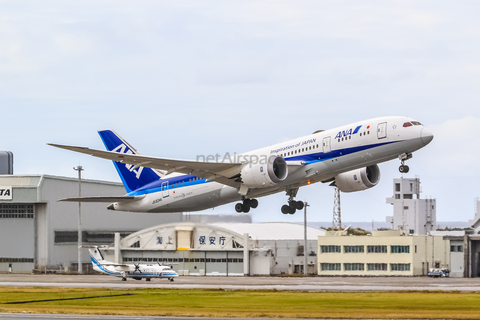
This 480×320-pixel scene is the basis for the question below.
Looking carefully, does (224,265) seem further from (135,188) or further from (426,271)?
(135,188)

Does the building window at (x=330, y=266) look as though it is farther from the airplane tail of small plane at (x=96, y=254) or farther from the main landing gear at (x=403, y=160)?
the main landing gear at (x=403, y=160)

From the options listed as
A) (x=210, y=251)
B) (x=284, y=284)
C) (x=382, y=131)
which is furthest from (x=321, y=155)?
(x=210, y=251)

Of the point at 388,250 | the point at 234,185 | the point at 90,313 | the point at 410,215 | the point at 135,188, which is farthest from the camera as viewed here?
the point at 410,215

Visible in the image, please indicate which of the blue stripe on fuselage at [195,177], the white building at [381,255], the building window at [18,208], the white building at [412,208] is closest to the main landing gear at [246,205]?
the blue stripe on fuselage at [195,177]

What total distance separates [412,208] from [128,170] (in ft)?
463

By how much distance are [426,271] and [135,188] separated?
76430mm

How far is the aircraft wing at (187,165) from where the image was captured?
52.9 metres

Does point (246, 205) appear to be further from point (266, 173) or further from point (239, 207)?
point (266, 173)

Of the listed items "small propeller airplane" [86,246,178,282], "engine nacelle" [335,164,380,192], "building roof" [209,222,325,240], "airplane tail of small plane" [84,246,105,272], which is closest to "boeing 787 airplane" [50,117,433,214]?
"engine nacelle" [335,164,380,192]

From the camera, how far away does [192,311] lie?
52656 mm

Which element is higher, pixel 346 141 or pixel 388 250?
pixel 346 141

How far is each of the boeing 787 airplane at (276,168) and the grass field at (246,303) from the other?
27.9 feet

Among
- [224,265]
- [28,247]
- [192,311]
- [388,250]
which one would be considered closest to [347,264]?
[388,250]

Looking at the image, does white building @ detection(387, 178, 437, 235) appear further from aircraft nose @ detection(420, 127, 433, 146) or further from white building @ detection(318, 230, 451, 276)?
aircraft nose @ detection(420, 127, 433, 146)
